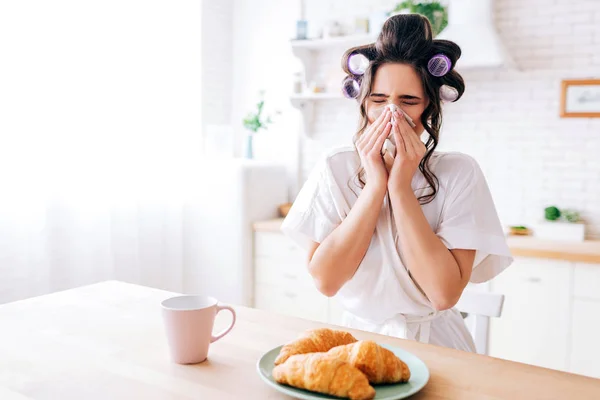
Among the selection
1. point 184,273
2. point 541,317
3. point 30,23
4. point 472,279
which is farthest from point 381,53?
point 184,273

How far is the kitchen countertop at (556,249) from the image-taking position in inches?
95.0

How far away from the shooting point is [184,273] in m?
3.55

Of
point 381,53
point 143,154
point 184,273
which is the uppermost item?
point 381,53

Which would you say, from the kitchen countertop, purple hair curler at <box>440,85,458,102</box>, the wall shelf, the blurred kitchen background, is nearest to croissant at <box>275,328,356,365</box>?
purple hair curler at <box>440,85,458,102</box>

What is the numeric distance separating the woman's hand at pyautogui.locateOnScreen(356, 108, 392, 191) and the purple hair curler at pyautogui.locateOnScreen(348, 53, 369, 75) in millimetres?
143

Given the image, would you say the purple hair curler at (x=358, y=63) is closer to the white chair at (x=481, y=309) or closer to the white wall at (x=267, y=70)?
the white chair at (x=481, y=309)

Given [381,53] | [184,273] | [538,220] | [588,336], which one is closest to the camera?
[381,53]

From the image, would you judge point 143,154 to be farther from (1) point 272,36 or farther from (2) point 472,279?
(2) point 472,279

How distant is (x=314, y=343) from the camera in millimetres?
904

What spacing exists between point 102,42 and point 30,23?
407 millimetres

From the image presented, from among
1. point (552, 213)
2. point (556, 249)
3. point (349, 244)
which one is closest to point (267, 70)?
point (552, 213)

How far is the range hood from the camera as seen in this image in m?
2.76

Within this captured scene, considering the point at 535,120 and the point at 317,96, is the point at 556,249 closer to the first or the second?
the point at 535,120

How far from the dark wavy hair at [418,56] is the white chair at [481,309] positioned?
0.95 feet
